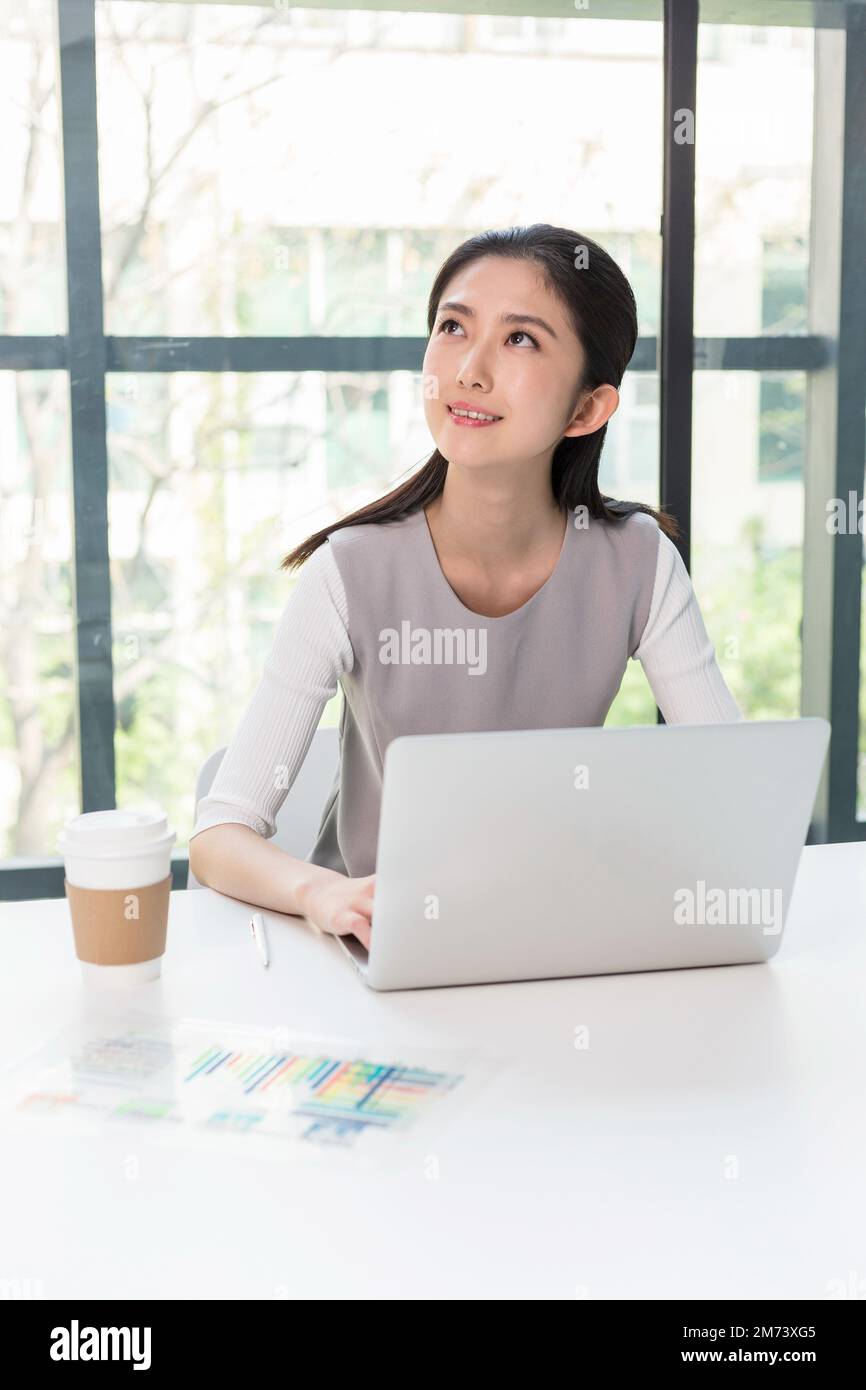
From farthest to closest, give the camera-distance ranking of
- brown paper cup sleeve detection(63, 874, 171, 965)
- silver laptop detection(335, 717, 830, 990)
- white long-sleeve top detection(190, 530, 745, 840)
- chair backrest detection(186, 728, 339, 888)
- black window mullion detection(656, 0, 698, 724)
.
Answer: black window mullion detection(656, 0, 698, 724), chair backrest detection(186, 728, 339, 888), white long-sleeve top detection(190, 530, 745, 840), brown paper cup sleeve detection(63, 874, 171, 965), silver laptop detection(335, 717, 830, 990)

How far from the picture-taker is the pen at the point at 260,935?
3.90ft

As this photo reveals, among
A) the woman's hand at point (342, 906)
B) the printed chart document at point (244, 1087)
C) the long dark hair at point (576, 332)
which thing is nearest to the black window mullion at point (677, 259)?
the long dark hair at point (576, 332)

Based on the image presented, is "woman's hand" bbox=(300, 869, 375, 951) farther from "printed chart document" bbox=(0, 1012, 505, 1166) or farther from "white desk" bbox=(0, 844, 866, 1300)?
"printed chart document" bbox=(0, 1012, 505, 1166)

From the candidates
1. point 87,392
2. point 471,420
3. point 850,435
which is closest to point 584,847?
point 471,420

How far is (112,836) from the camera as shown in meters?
1.08

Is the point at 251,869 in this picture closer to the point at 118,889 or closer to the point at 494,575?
the point at 118,889

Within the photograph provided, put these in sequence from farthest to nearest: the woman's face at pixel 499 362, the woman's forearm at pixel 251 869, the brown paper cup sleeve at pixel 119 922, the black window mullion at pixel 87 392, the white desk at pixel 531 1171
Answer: the black window mullion at pixel 87 392 < the woman's face at pixel 499 362 < the woman's forearm at pixel 251 869 < the brown paper cup sleeve at pixel 119 922 < the white desk at pixel 531 1171

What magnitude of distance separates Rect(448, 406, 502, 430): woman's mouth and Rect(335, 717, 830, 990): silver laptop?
0.71 meters

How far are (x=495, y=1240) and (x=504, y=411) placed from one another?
1.12 meters

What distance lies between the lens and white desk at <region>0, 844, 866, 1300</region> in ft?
2.29

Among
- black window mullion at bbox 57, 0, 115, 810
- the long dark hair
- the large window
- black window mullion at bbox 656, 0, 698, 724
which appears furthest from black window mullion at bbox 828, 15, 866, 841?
black window mullion at bbox 57, 0, 115, 810

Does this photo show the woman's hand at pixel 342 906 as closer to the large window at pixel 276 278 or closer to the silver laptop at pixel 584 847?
the silver laptop at pixel 584 847

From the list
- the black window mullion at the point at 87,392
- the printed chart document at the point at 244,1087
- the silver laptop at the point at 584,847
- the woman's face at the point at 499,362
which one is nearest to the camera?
the printed chart document at the point at 244,1087

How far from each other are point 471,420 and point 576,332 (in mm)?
188
